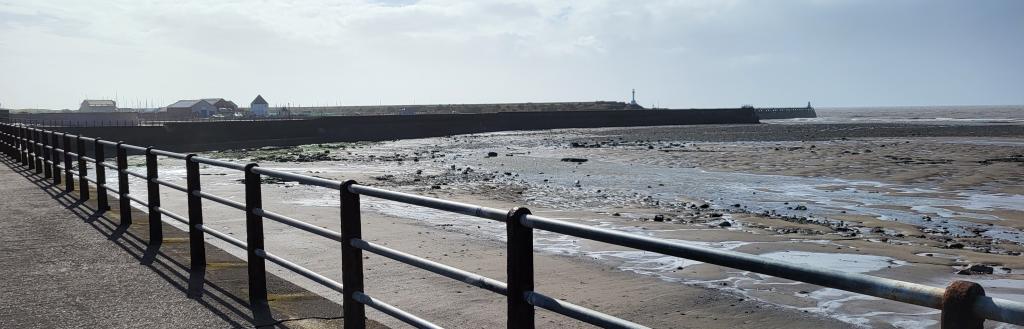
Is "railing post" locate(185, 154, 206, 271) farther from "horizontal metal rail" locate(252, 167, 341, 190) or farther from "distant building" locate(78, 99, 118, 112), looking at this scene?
"distant building" locate(78, 99, 118, 112)

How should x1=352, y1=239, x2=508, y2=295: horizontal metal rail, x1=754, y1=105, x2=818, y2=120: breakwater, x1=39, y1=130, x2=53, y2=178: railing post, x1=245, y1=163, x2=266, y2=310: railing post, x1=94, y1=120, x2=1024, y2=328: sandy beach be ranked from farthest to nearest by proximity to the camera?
x1=754, y1=105, x2=818, y2=120: breakwater
x1=39, y1=130, x2=53, y2=178: railing post
x1=94, y1=120, x2=1024, y2=328: sandy beach
x1=245, y1=163, x2=266, y2=310: railing post
x1=352, y1=239, x2=508, y2=295: horizontal metal rail

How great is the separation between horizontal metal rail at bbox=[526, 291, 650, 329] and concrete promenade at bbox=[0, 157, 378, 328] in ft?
8.77

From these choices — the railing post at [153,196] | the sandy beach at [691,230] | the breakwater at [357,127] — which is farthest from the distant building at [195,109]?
the railing post at [153,196]

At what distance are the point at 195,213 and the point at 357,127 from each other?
59630mm

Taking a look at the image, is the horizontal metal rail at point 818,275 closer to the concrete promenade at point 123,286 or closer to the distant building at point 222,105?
the concrete promenade at point 123,286

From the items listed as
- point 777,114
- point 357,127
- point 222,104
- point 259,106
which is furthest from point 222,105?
point 777,114

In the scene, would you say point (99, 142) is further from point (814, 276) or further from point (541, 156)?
point (541, 156)

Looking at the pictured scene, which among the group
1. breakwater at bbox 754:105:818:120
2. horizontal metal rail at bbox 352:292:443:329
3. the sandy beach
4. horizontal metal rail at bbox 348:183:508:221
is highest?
horizontal metal rail at bbox 348:183:508:221

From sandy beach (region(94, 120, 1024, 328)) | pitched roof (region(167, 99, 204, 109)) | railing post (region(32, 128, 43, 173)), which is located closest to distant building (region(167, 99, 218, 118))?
pitched roof (region(167, 99, 204, 109))

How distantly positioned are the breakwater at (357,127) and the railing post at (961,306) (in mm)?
48084

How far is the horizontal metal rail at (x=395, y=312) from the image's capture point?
4.14 meters

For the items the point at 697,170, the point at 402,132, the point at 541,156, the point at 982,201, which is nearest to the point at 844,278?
the point at 982,201

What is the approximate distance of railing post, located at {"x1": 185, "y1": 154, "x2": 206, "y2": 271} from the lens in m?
7.07

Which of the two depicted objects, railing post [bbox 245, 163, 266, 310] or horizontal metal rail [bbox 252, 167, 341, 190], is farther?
railing post [bbox 245, 163, 266, 310]
